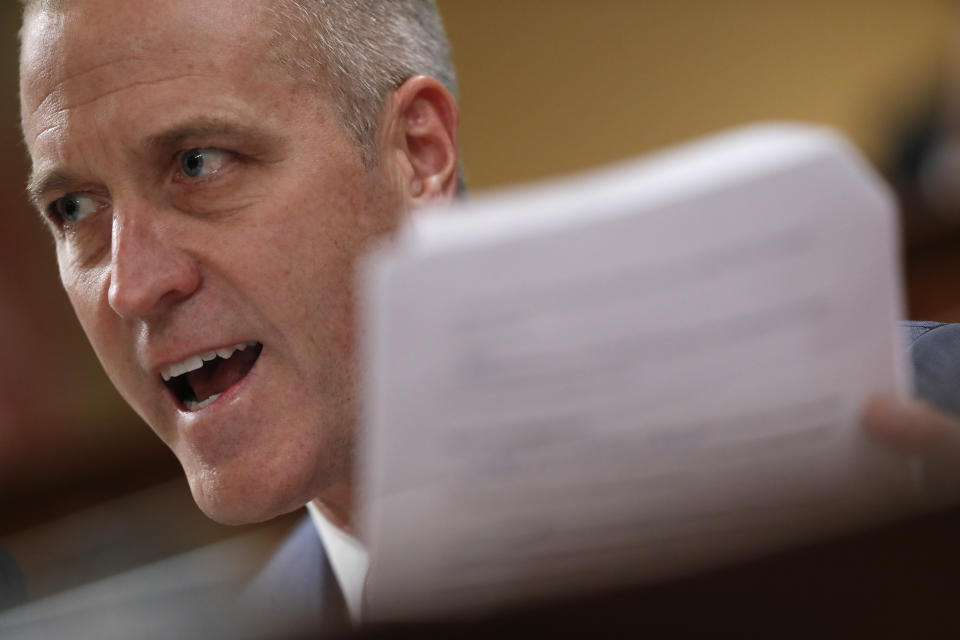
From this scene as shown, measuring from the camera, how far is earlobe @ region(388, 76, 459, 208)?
1.15m

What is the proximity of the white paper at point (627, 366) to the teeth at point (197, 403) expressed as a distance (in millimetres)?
485

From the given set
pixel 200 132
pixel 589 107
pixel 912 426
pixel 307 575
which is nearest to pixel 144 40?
pixel 200 132

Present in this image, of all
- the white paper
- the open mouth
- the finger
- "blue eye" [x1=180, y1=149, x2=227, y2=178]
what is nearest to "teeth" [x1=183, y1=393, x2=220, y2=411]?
the open mouth

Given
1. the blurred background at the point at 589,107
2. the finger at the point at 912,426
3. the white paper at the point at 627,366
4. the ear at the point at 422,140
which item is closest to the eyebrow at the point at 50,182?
the ear at the point at 422,140

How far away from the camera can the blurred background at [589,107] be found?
10.8 feet

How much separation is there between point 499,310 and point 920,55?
4.16 metres

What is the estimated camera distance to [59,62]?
3.53ft

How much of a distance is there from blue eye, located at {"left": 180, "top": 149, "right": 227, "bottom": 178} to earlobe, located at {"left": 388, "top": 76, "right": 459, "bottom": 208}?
20 centimetres

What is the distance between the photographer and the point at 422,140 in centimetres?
117

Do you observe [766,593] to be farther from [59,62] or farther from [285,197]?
[59,62]

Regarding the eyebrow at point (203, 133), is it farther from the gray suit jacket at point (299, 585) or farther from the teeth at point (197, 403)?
the gray suit jacket at point (299, 585)

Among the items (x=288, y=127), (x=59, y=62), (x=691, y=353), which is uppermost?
(x=59, y=62)

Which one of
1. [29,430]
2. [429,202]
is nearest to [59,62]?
[429,202]

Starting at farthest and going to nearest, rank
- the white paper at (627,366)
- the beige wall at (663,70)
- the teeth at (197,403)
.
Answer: the beige wall at (663,70) < the teeth at (197,403) < the white paper at (627,366)
